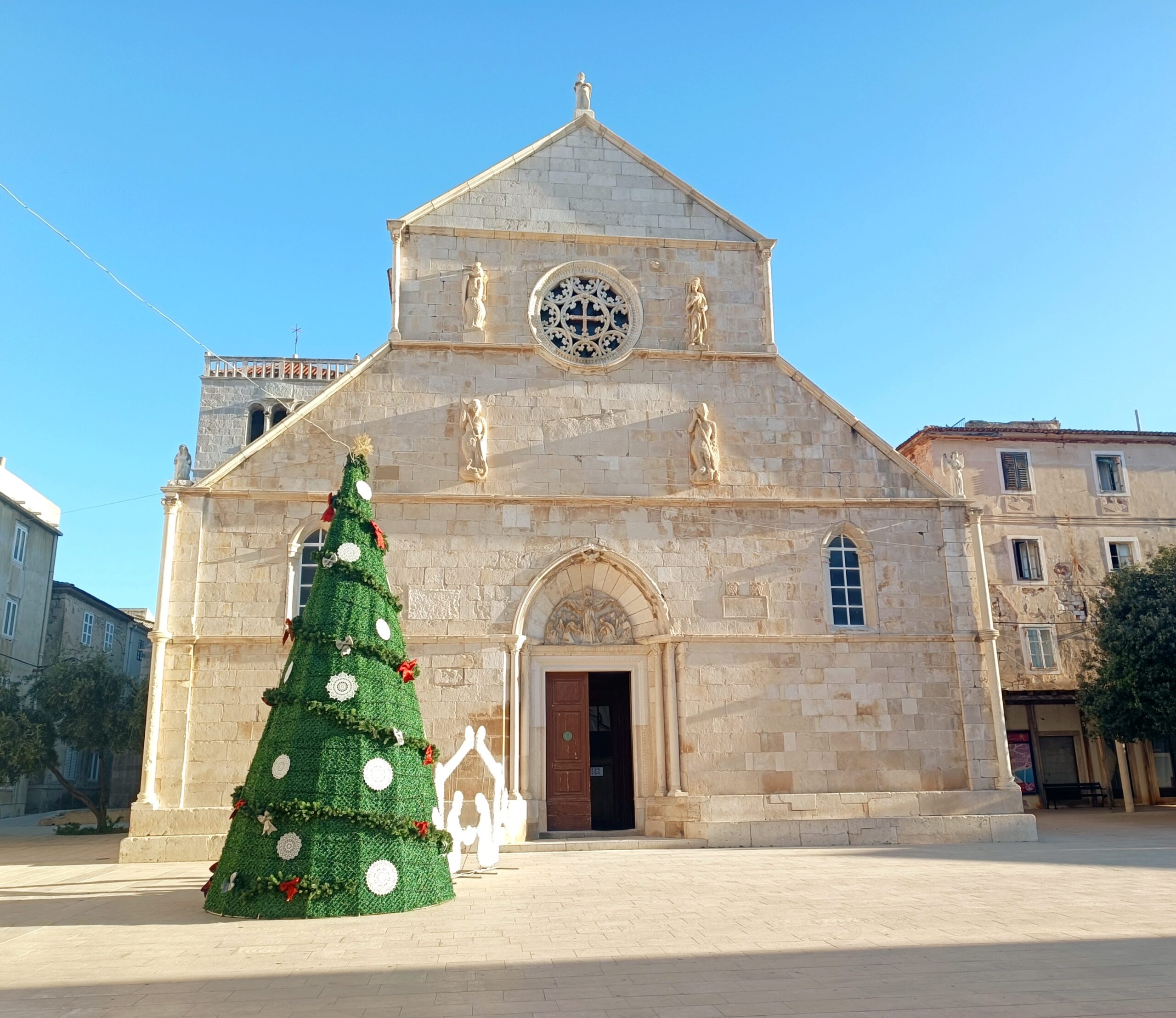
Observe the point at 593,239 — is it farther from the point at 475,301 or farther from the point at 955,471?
the point at 955,471

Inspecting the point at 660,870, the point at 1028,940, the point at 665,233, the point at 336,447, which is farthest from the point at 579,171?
the point at 1028,940

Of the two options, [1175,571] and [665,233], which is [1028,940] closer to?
[665,233]

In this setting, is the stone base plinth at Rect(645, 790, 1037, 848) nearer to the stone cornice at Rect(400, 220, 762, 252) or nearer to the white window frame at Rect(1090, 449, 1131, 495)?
the stone cornice at Rect(400, 220, 762, 252)

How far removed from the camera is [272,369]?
28.7 m

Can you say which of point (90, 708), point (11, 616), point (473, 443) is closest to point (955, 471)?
point (473, 443)

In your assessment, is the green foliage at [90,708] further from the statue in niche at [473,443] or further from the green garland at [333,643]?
the green garland at [333,643]

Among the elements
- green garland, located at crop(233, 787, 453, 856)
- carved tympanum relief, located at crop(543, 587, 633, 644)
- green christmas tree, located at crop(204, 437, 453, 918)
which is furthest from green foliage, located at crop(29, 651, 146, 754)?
green garland, located at crop(233, 787, 453, 856)

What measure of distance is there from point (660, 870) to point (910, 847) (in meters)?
4.73

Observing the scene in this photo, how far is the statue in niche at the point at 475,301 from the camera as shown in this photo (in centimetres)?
1667

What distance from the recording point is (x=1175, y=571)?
2102cm

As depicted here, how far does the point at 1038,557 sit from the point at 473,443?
54.8ft

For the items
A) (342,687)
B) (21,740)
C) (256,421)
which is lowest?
(21,740)

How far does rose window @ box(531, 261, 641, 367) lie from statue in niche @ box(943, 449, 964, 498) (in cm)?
601

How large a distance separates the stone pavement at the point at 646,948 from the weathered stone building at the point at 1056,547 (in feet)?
43.8
